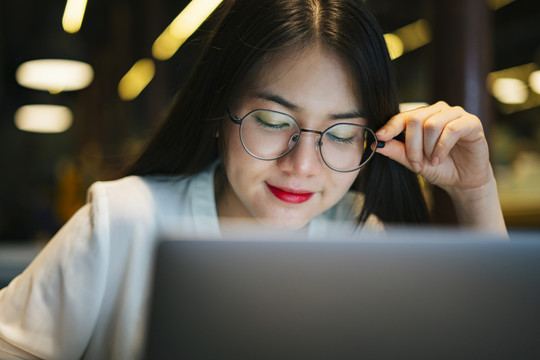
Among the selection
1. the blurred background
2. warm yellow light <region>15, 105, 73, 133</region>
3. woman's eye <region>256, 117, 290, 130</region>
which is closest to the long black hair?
woman's eye <region>256, 117, 290, 130</region>

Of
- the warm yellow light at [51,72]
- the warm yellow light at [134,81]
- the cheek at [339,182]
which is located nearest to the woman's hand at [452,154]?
the cheek at [339,182]

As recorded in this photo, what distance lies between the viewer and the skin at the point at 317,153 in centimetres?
109

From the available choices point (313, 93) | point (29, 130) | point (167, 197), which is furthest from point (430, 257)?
point (29, 130)

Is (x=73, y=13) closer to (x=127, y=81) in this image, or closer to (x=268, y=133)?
(x=268, y=133)

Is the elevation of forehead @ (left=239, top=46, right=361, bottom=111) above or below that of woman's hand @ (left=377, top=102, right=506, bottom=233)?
above

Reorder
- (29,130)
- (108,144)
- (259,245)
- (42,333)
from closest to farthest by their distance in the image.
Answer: (259,245) → (42,333) → (108,144) → (29,130)

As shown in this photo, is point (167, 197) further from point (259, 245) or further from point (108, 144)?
point (108, 144)

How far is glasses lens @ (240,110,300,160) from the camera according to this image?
110 cm

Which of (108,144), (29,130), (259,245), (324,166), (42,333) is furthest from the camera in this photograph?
(29,130)

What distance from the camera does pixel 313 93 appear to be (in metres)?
1.08

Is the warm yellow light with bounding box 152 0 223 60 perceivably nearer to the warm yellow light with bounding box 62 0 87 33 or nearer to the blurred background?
the blurred background

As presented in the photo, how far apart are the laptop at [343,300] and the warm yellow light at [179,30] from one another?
142 inches

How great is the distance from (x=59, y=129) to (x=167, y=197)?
10495mm

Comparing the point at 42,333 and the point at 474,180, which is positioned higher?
the point at 474,180
